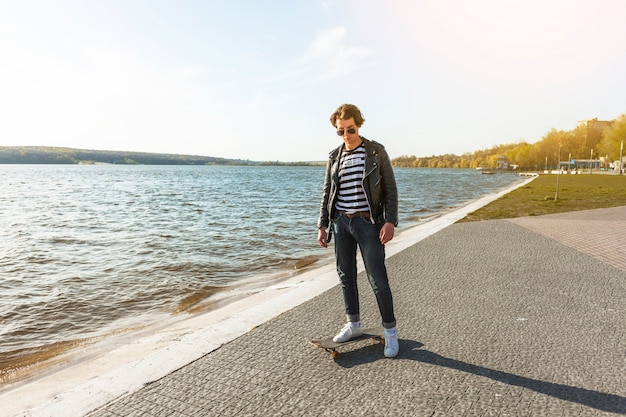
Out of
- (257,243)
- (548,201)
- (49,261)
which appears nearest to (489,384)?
(257,243)

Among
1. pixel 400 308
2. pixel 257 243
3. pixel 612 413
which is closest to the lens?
pixel 612 413

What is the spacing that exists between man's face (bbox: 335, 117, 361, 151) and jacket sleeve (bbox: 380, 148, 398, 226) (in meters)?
0.23

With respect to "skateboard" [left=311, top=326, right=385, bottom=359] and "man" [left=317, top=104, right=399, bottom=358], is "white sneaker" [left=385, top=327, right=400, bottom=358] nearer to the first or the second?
"man" [left=317, top=104, right=399, bottom=358]

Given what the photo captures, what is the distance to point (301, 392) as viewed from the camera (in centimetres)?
293

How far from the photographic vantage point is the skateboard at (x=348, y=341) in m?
3.55

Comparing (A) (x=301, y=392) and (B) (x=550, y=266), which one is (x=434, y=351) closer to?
(A) (x=301, y=392)

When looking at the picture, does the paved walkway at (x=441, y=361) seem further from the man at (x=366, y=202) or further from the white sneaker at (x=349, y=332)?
the man at (x=366, y=202)

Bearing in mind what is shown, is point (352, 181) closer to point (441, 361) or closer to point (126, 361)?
point (441, 361)

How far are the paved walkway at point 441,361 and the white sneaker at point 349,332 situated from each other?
0.32ft

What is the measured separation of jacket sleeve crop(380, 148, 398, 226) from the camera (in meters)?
3.47

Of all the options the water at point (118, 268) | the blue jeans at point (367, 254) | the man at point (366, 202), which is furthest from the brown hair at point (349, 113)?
the water at point (118, 268)

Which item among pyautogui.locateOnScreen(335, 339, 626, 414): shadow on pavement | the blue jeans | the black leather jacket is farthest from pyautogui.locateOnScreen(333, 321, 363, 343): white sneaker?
the black leather jacket

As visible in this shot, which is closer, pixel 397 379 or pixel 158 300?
pixel 397 379

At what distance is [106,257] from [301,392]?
9210 millimetres
